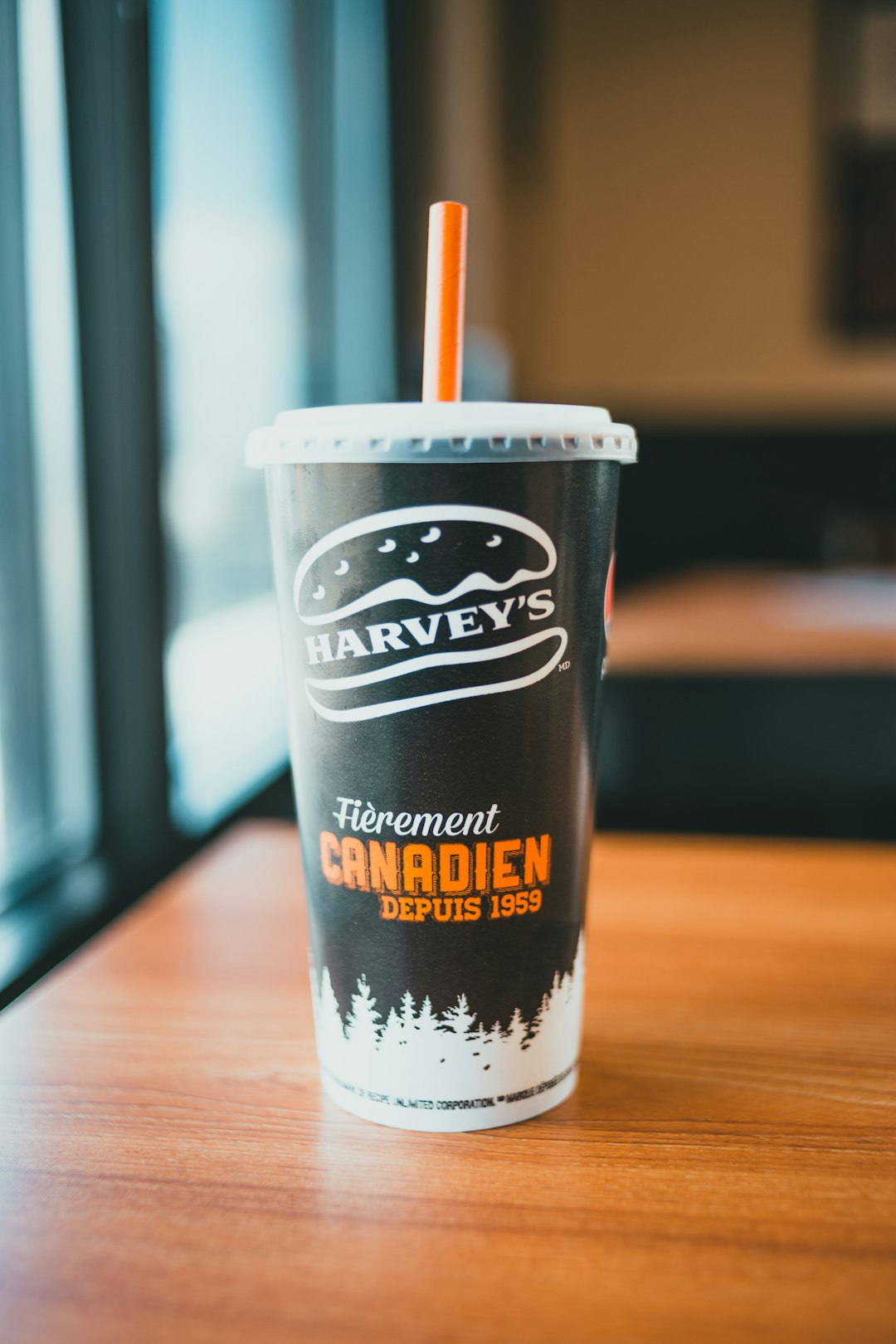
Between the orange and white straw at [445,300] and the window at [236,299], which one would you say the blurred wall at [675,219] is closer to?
the window at [236,299]

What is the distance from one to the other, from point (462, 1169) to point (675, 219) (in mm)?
3349

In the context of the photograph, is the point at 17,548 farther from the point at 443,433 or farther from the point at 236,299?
the point at 236,299

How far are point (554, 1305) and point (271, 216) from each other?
Result: 1.61 meters

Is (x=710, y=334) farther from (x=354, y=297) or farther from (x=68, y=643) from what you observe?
(x=68, y=643)

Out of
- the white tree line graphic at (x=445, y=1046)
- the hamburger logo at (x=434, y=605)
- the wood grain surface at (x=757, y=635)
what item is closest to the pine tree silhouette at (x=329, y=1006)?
the white tree line graphic at (x=445, y=1046)

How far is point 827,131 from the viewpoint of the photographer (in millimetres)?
3252

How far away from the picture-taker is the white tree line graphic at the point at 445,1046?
41 cm

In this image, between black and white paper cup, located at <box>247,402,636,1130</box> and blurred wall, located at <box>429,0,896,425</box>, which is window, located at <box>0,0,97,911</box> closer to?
black and white paper cup, located at <box>247,402,636,1130</box>

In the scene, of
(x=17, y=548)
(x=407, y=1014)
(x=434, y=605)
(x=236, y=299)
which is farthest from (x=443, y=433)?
(x=236, y=299)

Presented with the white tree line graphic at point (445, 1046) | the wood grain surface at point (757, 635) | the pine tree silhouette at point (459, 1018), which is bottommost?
the wood grain surface at point (757, 635)

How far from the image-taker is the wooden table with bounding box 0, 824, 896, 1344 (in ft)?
1.03

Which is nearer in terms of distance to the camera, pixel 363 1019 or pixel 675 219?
pixel 363 1019

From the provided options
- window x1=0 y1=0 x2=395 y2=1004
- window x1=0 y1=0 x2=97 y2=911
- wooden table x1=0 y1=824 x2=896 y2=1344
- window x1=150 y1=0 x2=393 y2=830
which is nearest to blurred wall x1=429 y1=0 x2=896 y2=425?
window x1=150 y1=0 x2=393 y2=830

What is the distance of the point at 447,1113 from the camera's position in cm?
41
